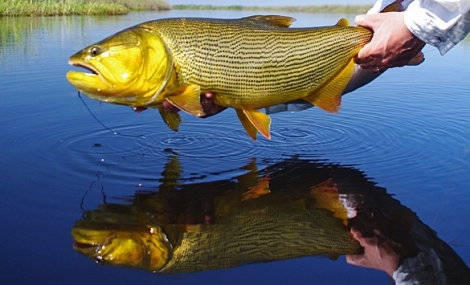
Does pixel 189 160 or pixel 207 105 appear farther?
pixel 189 160

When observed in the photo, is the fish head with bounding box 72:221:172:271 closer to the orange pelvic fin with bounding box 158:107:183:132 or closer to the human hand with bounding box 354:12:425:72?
the orange pelvic fin with bounding box 158:107:183:132

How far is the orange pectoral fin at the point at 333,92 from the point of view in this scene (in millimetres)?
4055

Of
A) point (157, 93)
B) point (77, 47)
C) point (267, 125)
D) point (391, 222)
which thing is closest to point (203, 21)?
point (157, 93)

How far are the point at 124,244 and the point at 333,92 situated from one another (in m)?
1.91

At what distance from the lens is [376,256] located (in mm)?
3107

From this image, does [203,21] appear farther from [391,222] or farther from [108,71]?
[391,222]

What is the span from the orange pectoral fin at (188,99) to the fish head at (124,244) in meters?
0.76

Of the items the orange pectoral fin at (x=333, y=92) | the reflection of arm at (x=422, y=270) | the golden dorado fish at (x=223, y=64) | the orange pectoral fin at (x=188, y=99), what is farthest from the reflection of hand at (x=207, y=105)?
the reflection of arm at (x=422, y=270)

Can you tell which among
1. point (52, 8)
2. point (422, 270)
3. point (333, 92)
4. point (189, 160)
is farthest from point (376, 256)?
point (52, 8)

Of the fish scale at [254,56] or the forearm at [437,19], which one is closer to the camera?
the forearm at [437,19]

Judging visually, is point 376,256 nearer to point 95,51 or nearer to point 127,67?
point 127,67

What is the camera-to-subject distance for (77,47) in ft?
42.0

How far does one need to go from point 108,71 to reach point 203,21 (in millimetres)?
727

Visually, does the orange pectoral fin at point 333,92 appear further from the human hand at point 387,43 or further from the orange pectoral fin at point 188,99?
the orange pectoral fin at point 188,99
